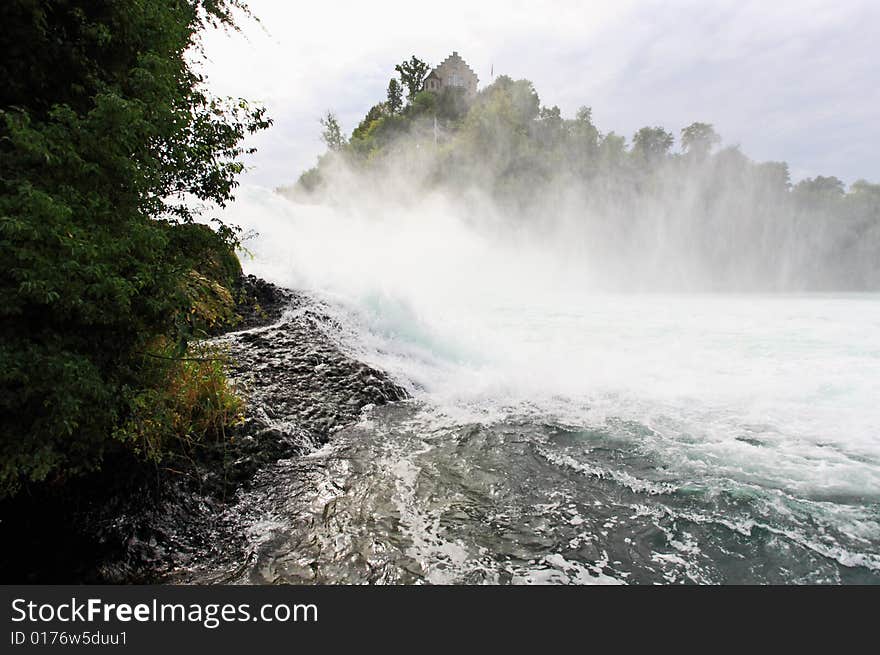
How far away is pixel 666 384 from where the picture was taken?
8.50 meters

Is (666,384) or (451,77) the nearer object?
(666,384)

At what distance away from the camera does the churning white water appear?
4.73 meters

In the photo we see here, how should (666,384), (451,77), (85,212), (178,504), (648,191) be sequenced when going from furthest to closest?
(451,77) < (648,191) < (666,384) < (178,504) < (85,212)

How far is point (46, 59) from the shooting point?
3180 millimetres

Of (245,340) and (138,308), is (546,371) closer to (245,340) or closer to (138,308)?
(245,340)

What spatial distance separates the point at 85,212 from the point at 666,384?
921 centimetres

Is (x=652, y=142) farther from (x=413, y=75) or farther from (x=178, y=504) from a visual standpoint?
(x=178, y=504)

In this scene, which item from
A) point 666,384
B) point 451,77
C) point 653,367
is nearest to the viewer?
point 666,384

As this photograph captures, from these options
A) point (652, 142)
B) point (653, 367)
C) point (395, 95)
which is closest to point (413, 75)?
point (395, 95)

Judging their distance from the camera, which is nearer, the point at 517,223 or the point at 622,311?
the point at 622,311

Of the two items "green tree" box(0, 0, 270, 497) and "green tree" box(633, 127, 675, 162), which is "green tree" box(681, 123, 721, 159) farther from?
"green tree" box(0, 0, 270, 497)

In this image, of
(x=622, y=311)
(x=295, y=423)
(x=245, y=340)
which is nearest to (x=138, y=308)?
(x=295, y=423)

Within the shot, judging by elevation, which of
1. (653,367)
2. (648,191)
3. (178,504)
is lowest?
(178,504)
